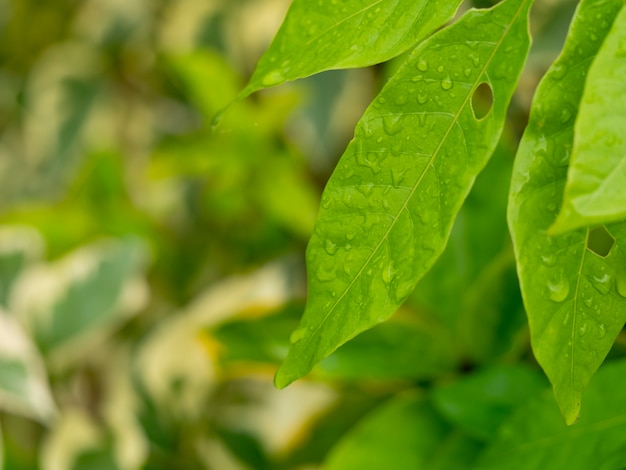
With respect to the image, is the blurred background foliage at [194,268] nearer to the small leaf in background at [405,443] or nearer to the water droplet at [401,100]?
the small leaf in background at [405,443]

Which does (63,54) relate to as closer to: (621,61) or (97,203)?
(97,203)

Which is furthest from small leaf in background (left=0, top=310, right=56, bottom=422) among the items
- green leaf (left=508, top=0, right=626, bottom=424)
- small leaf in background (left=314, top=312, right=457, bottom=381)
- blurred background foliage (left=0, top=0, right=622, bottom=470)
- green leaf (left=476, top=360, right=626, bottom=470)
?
green leaf (left=508, top=0, right=626, bottom=424)

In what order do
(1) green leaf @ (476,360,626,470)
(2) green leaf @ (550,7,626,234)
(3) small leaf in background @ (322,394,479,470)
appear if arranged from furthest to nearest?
1. (3) small leaf in background @ (322,394,479,470)
2. (1) green leaf @ (476,360,626,470)
3. (2) green leaf @ (550,7,626,234)

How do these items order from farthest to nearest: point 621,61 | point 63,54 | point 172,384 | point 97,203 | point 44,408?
point 63,54 → point 97,203 → point 172,384 → point 44,408 → point 621,61

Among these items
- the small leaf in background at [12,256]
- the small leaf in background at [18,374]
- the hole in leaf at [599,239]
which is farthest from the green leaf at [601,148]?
the small leaf in background at [12,256]

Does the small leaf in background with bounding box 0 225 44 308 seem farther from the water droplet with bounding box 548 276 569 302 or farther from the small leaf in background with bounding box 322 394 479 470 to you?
the water droplet with bounding box 548 276 569 302

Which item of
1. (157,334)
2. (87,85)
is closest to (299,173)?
(157,334)

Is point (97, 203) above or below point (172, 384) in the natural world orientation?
above

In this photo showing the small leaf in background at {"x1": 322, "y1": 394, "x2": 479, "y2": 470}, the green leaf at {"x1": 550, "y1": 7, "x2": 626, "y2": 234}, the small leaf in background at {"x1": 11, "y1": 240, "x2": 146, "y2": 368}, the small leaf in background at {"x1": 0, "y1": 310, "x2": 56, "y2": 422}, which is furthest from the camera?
the small leaf in background at {"x1": 11, "y1": 240, "x2": 146, "y2": 368}
